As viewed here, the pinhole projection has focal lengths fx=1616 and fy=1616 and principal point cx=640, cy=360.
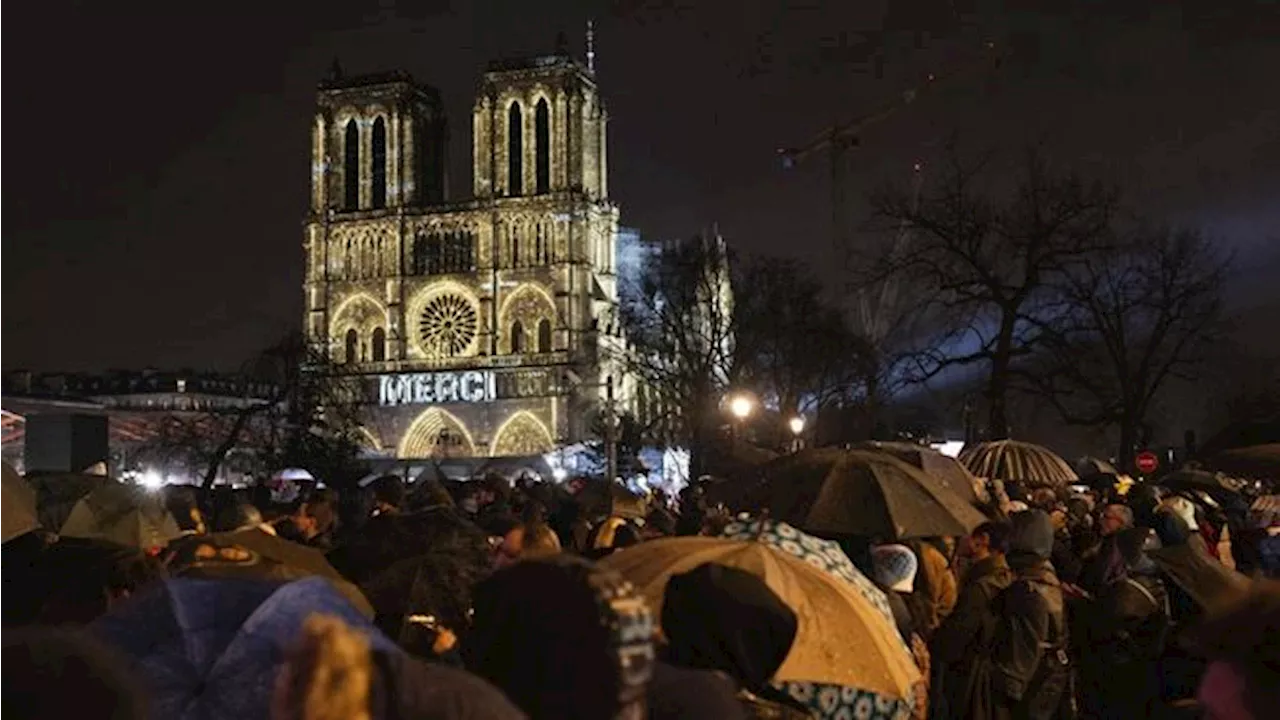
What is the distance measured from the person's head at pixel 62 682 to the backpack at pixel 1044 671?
241 inches

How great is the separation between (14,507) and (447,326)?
81.9m

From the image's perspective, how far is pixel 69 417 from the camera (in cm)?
2053

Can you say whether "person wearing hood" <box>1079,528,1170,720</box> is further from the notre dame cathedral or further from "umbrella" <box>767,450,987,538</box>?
the notre dame cathedral

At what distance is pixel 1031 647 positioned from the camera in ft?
25.3

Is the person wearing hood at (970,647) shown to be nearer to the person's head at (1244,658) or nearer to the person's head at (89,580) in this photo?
the person's head at (89,580)

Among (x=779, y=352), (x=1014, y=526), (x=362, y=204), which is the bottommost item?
(x=1014, y=526)

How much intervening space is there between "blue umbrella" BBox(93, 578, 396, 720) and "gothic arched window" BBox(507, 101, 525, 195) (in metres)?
86.9

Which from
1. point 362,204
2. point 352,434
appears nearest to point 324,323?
point 362,204

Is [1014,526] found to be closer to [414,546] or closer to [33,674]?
[414,546]

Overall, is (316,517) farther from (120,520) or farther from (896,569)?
(896,569)

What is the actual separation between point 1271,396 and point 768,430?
54.9ft

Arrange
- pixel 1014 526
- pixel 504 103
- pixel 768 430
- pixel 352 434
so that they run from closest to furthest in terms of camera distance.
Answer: pixel 1014 526 → pixel 768 430 → pixel 352 434 → pixel 504 103

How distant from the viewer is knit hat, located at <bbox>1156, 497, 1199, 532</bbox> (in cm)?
1052

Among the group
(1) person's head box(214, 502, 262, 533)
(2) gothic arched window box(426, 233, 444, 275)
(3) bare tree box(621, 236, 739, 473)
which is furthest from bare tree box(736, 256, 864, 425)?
(1) person's head box(214, 502, 262, 533)
